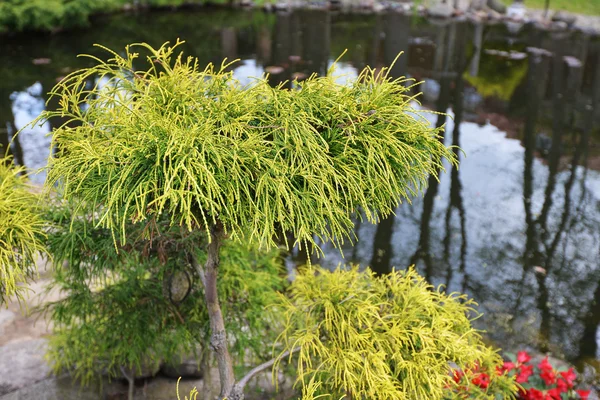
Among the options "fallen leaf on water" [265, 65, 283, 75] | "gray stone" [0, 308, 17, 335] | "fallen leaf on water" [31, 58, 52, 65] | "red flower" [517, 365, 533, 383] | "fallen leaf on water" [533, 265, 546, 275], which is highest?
"fallen leaf on water" [31, 58, 52, 65]

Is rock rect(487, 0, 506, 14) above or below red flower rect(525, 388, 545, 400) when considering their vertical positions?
above

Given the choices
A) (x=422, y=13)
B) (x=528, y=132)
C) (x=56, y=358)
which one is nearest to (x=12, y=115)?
(x=56, y=358)

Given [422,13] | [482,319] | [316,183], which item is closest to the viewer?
[316,183]

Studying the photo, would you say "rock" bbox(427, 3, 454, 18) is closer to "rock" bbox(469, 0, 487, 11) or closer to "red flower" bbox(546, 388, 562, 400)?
"rock" bbox(469, 0, 487, 11)

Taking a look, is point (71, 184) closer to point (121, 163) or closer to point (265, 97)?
point (121, 163)

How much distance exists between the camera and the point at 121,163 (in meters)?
1.97

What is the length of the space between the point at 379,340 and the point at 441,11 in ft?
49.0

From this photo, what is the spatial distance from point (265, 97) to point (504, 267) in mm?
4417

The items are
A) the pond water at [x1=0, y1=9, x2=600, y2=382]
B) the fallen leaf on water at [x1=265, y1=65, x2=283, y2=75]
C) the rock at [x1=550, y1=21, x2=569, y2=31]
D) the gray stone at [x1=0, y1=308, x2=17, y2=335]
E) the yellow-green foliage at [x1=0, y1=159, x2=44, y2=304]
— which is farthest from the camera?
the rock at [x1=550, y1=21, x2=569, y2=31]

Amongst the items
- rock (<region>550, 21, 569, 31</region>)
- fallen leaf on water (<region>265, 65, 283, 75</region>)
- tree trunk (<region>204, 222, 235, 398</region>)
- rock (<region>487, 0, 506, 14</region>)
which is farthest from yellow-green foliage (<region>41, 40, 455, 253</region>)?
rock (<region>487, 0, 506, 14</region>)

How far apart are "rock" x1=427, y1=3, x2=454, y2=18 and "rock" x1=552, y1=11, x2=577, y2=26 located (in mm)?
2762

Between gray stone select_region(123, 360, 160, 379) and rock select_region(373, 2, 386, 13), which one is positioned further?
rock select_region(373, 2, 386, 13)

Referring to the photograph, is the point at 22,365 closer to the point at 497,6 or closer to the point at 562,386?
the point at 562,386

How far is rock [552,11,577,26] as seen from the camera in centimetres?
1489
